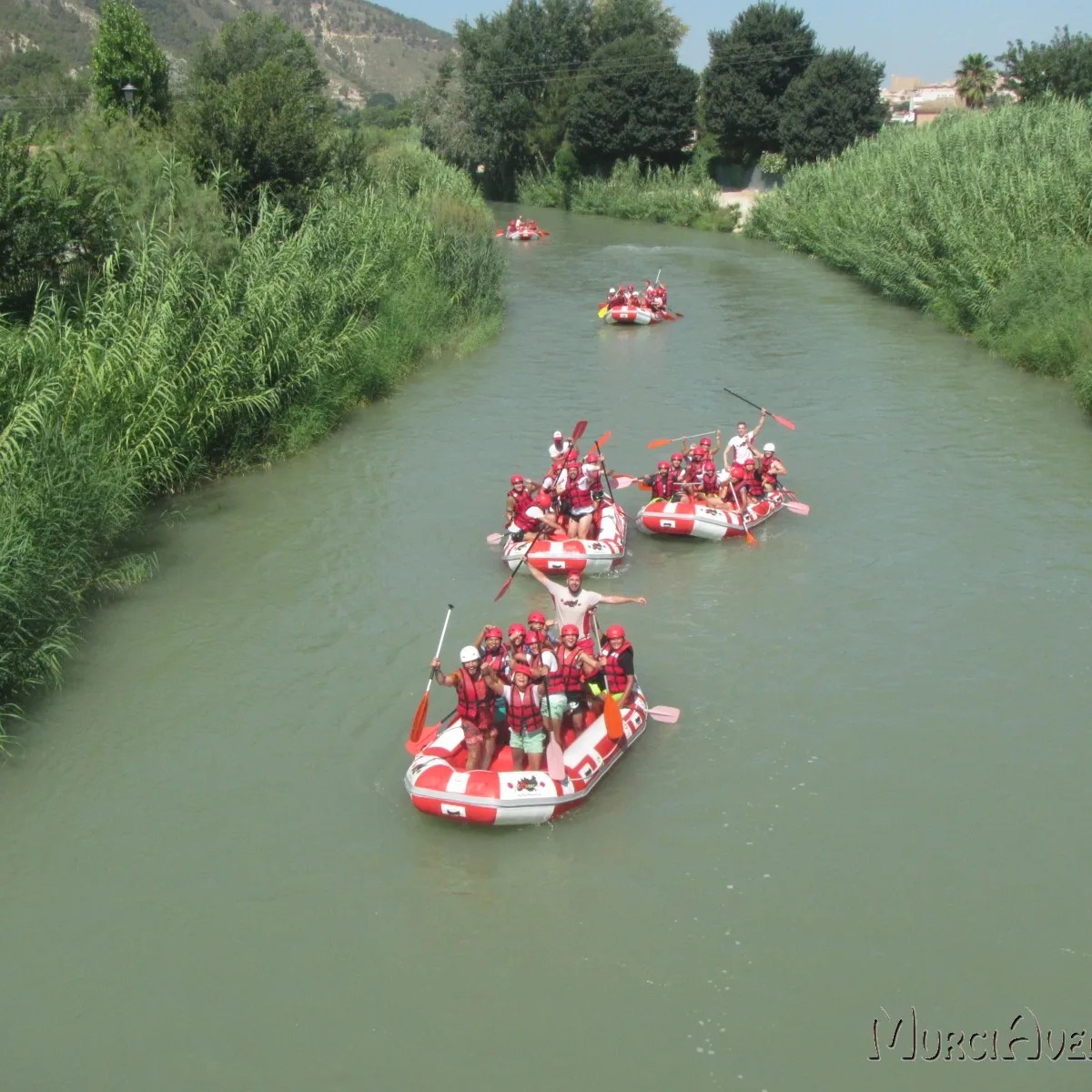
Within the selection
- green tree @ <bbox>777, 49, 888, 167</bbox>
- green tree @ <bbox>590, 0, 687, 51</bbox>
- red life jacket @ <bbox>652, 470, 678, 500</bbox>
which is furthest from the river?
green tree @ <bbox>590, 0, 687, 51</bbox>

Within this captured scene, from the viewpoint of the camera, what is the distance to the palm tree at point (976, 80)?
4838 cm

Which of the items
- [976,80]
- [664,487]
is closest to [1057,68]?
[976,80]

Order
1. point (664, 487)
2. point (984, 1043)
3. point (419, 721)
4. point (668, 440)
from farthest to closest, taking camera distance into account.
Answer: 1. point (668, 440)
2. point (664, 487)
3. point (419, 721)
4. point (984, 1043)

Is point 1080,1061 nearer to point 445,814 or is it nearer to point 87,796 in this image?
point 445,814

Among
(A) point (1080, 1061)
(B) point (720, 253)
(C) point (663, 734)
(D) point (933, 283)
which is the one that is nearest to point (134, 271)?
(C) point (663, 734)

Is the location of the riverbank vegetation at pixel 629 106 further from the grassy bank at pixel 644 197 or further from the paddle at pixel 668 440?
the paddle at pixel 668 440

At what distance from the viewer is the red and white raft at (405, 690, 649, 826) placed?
A: 28.1ft

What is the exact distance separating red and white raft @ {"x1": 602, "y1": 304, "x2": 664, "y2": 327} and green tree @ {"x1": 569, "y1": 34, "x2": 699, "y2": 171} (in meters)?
29.5

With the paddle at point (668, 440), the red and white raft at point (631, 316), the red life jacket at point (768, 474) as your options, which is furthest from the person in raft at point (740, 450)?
the red and white raft at point (631, 316)

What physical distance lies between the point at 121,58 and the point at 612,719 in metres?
27.2

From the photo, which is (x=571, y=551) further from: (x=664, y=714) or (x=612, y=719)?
(x=612, y=719)

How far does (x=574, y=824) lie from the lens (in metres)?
8.84

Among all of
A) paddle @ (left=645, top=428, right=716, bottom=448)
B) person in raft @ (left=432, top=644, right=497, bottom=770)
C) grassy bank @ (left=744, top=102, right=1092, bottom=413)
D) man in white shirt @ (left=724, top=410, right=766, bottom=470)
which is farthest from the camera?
grassy bank @ (left=744, top=102, right=1092, bottom=413)

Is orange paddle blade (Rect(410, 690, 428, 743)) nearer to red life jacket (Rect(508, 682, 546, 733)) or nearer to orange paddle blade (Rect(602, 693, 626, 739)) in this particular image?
red life jacket (Rect(508, 682, 546, 733))
